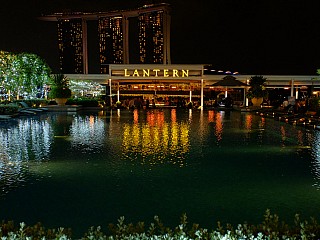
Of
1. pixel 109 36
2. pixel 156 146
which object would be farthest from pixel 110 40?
pixel 156 146

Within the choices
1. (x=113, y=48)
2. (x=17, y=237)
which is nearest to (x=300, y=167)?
(x=17, y=237)

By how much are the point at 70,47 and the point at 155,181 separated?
101m

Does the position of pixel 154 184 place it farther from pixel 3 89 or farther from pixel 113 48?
pixel 113 48

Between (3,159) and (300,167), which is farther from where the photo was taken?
(3,159)

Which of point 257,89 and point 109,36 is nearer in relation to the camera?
point 257,89

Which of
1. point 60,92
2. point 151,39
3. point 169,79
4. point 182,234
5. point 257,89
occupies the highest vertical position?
point 151,39

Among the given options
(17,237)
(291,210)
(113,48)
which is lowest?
(291,210)

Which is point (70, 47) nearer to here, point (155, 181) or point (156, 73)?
point (156, 73)

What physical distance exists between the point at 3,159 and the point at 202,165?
451 centimetres

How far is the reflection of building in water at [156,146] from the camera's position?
9125mm

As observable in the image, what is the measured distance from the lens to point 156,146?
36.5ft

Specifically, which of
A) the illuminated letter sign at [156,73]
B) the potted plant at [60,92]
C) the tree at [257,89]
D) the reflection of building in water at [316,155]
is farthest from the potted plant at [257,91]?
the reflection of building in water at [316,155]

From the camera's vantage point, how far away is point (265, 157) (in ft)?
31.1

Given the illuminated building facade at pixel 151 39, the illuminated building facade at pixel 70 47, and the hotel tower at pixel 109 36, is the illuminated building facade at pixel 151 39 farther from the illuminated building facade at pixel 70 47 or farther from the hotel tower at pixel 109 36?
the illuminated building facade at pixel 70 47
